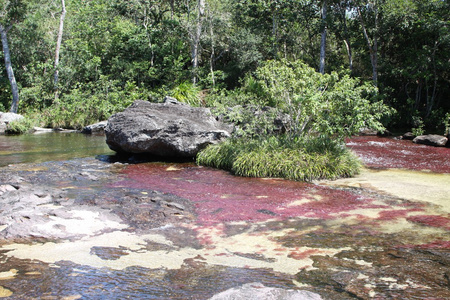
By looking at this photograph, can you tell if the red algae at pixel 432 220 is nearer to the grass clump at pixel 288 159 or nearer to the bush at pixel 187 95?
the grass clump at pixel 288 159

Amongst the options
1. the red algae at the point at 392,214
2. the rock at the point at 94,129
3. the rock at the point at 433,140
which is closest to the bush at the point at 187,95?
the rock at the point at 94,129

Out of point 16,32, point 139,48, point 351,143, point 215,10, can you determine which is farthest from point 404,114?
point 16,32

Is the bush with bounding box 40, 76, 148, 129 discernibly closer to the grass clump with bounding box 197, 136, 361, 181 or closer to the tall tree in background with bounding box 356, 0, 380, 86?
the tall tree in background with bounding box 356, 0, 380, 86

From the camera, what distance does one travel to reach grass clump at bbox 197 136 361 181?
37.5ft

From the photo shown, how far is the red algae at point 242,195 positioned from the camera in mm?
7984

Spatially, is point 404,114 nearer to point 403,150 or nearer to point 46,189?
point 403,150

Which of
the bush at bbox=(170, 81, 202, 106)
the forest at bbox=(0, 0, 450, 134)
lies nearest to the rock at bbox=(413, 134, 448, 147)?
the forest at bbox=(0, 0, 450, 134)

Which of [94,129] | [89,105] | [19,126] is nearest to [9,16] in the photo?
[89,105]

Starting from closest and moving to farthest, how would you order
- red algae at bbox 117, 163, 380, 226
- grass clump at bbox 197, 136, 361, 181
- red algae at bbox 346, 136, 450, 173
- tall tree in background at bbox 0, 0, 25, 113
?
red algae at bbox 117, 163, 380, 226, grass clump at bbox 197, 136, 361, 181, red algae at bbox 346, 136, 450, 173, tall tree in background at bbox 0, 0, 25, 113

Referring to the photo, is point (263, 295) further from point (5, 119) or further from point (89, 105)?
point (89, 105)

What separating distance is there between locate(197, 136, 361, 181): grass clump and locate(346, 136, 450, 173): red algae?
2.26 meters

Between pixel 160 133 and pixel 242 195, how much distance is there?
5289 mm

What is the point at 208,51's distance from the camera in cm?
3259

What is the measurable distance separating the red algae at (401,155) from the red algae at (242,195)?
15.7 feet
